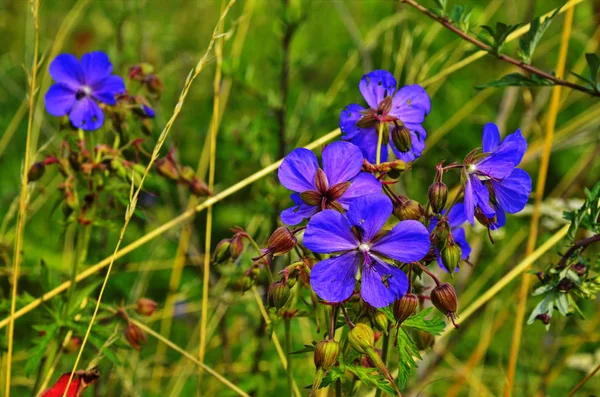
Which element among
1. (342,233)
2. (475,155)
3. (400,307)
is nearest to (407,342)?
(400,307)

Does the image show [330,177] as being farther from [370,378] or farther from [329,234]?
[370,378]

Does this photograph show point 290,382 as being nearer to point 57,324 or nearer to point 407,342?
point 407,342

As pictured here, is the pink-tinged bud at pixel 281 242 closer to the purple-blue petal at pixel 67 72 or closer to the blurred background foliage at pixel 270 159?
the blurred background foliage at pixel 270 159

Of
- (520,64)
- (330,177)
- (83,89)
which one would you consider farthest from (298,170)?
(83,89)

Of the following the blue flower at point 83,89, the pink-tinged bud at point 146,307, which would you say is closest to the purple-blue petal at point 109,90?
the blue flower at point 83,89

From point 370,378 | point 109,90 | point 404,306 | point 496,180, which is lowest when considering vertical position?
point 370,378

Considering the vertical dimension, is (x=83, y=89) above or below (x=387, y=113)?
above

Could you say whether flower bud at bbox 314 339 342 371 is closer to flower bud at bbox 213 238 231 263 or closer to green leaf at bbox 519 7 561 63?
flower bud at bbox 213 238 231 263
